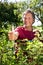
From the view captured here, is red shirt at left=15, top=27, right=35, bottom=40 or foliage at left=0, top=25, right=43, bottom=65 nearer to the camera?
foliage at left=0, top=25, right=43, bottom=65

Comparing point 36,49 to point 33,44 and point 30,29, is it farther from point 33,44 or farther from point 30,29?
point 30,29

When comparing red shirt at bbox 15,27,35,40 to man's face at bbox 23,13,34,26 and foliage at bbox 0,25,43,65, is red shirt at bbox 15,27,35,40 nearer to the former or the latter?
man's face at bbox 23,13,34,26

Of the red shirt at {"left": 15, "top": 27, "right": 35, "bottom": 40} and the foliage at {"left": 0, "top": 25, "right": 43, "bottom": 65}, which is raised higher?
the foliage at {"left": 0, "top": 25, "right": 43, "bottom": 65}

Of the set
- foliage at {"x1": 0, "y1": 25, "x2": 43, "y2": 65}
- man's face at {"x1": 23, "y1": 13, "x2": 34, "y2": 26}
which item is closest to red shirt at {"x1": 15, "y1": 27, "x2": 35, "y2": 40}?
man's face at {"x1": 23, "y1": 13, "x2": 34, "y2": 26}

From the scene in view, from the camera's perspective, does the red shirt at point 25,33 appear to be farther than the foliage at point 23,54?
Yes

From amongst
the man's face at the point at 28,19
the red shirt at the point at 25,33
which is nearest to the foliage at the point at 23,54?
the red shirt at the point at 25,33

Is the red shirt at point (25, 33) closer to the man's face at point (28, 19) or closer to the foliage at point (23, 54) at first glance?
the man's face at point (28, 19)

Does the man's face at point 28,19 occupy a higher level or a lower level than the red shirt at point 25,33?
higher

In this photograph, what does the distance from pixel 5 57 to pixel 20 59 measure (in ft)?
0.50

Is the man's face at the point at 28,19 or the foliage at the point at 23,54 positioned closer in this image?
the foliage at the point at 23,54

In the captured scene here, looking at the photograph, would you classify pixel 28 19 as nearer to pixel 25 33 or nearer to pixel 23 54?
pixel 25 33

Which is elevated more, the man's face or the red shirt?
the man's face

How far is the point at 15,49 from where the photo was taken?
2914 mm

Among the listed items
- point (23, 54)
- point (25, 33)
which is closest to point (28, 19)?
point (25, 33)
